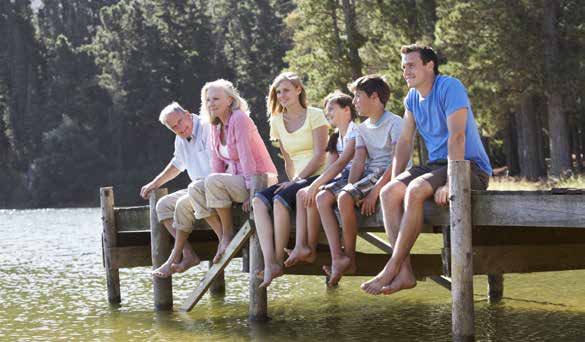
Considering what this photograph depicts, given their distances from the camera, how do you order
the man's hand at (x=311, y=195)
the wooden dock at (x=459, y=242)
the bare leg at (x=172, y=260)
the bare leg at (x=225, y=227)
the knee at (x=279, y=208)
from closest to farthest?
the wooden dock at (x=459, y=242) → the man's hand at (x=311, y=195) → the knee at (x=279, y=208) → the bare leg at (x=225, y=227) → the bare leg at (x=172, y=260)

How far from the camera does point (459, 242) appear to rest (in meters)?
6.94

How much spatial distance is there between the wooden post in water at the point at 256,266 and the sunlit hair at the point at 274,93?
2.10 ft

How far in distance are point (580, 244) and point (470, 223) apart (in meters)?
1.91

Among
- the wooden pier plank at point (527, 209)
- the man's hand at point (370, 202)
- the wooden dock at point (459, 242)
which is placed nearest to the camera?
the wooden pier plank at point (527, 209)

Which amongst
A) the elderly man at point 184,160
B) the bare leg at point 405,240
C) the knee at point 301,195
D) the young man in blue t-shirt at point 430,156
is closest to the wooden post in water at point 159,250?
the elderly man at point 184,160

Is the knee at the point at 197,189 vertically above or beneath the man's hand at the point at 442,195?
above

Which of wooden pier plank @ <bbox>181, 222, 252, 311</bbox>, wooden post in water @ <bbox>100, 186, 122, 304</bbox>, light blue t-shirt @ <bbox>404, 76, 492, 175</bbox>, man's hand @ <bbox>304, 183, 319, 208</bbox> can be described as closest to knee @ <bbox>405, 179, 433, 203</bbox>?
light blue t-shirt @ <bbox>404, 76, 492, 175</bbox>

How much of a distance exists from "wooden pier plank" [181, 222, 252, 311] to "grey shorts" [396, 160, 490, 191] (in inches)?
79.0

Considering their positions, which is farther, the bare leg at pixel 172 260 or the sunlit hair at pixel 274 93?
the bare leg at pixel 172 260

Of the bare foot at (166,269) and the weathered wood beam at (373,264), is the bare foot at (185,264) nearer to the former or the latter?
the bare foot at (166,269)

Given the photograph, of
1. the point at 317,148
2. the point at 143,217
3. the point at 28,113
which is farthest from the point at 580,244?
the point at 28,113

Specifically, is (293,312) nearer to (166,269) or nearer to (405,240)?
(166,269)

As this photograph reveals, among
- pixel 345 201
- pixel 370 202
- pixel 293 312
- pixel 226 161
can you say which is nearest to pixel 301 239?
pixel 345 201

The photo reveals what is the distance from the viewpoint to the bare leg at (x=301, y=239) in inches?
312
